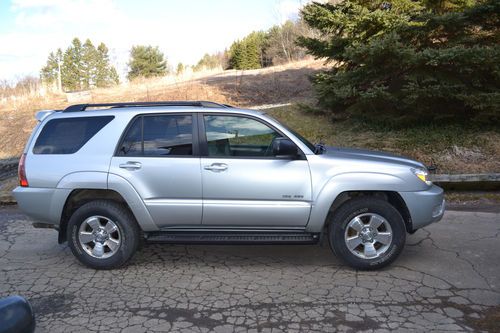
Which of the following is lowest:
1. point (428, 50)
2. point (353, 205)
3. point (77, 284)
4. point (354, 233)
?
point (77, 284)

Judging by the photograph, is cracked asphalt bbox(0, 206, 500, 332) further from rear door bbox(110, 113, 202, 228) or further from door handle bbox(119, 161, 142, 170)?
door handle bbox(119, 161, 142, 170)

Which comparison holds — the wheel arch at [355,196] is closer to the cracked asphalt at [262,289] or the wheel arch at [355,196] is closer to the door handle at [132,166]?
the cracked asphalt at [262,289]

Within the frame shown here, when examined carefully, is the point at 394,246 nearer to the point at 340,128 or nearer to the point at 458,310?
the point at 458,310

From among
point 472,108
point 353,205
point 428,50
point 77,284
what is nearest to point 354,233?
point 353,205

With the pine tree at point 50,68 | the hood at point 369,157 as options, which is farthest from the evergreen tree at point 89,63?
the hood at point 369,157

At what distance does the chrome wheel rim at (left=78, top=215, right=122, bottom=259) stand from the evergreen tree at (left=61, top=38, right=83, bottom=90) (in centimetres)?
6817

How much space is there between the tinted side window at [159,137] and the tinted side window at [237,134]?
25 cm

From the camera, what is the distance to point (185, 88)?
1764cm

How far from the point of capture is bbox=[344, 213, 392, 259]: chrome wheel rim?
4.78 meters

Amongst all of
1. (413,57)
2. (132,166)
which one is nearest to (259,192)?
(132,166)

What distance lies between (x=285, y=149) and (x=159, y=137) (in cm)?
138

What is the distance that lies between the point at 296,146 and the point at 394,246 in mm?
1465

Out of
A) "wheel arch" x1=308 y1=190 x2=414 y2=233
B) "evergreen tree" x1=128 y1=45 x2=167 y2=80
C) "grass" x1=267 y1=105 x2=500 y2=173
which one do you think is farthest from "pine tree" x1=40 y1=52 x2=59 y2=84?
"wheel arch" x1=308 y1=190 x2=414 y2=233

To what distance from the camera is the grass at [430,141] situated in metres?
9.23
